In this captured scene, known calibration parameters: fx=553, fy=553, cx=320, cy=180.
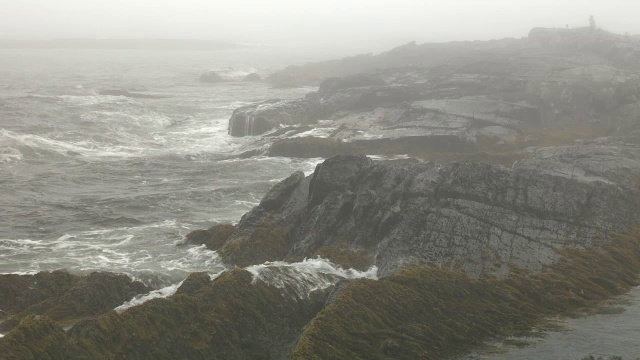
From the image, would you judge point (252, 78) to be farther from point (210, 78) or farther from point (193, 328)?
point (193, 328)

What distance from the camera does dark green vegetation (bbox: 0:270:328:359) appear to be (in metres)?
14.5

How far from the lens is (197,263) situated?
24266 mm

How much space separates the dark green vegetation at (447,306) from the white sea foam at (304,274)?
5.64 feet

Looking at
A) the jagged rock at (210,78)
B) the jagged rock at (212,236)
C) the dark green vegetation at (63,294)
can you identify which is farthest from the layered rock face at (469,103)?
the jagged rock at (210,78)

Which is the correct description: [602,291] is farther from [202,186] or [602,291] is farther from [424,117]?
[424,117]


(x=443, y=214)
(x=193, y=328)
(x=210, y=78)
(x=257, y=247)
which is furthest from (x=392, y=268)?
(x=210, y=78)

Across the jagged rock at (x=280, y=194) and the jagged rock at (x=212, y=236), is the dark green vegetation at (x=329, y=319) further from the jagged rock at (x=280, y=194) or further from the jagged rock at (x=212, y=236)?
the jagged rock at (x=280, y=194)

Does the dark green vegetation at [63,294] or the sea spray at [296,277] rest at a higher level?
the sea spray at [296,277]

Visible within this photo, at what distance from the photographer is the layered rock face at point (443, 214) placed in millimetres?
22469

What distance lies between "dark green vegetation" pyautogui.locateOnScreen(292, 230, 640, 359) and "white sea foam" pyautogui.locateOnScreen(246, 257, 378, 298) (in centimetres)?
172

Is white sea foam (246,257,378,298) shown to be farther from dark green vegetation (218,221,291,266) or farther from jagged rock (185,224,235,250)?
jagged rock (185,224,235,250)

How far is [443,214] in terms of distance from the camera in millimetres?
24141

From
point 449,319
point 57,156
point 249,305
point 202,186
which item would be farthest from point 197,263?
point 57,156

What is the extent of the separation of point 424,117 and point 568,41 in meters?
49.6
